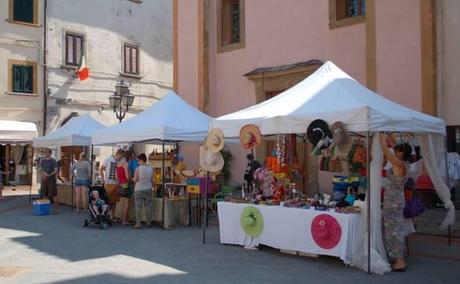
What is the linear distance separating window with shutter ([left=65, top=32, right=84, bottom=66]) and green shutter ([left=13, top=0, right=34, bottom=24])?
1.68m

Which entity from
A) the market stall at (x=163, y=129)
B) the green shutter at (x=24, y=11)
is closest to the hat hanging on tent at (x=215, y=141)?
the market stall at (x=163, y=129)

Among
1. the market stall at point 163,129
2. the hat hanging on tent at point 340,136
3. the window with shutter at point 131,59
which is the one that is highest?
the window with shutter at point 131,59

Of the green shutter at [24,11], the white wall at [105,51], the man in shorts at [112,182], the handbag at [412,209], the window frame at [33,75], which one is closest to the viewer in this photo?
the handbag at [412,209]

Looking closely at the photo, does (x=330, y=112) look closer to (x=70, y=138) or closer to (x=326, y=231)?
(x=326, y=231)

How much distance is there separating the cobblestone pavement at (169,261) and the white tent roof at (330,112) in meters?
1.74

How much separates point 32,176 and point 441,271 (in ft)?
60.1

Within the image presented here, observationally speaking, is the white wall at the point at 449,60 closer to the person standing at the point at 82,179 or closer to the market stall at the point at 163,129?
the market stall at the point at 163,129

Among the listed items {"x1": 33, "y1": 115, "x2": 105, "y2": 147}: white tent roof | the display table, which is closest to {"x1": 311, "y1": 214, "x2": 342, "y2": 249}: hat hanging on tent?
the display table

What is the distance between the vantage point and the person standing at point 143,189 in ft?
32.4

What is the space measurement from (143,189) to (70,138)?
5131mm

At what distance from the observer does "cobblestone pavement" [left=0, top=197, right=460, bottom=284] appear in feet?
20.3

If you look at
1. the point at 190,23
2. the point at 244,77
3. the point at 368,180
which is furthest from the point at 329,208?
the point at 190,23

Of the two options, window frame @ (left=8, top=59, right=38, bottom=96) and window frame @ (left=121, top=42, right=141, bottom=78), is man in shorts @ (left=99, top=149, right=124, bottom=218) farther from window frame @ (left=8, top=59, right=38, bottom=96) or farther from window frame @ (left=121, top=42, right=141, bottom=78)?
window frame @ (left=121, top=42, right=141, bottom=78)

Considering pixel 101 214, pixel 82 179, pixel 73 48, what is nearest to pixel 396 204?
pixel 101 214
